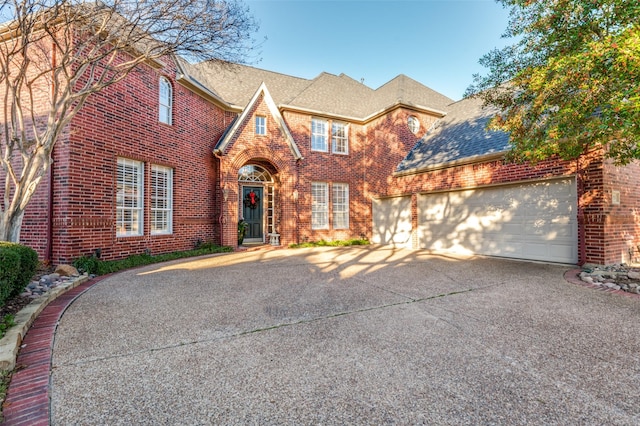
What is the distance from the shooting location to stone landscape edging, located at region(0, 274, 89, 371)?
101 inches

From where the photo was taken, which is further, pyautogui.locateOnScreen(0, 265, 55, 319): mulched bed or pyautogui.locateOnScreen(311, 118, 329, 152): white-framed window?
pyautogui.locateOnScreen(311, 118, 329, 152): white-framed window

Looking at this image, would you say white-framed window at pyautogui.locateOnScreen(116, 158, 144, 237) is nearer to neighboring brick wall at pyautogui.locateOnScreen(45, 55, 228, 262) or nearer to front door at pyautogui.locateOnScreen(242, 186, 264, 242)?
neighboring brick wall at pyautogui.locateOnScreen(45, 55, 228, 262)

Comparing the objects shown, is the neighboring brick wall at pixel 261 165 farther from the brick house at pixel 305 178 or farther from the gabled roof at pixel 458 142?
the gabled roof at pixel 458 142

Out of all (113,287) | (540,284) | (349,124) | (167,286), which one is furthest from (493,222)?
(113,287)

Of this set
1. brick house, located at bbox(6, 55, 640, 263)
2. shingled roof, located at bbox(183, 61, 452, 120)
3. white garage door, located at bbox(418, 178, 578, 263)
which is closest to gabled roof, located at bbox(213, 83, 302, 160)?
brick house, located at bbox(6, 55, 640, 263)

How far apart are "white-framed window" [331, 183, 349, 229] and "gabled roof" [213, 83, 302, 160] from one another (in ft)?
8.50

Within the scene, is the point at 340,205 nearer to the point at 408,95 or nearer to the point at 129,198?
the point at 408,95

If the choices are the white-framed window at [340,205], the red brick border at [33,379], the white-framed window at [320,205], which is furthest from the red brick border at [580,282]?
the white-framed window at [320,205]

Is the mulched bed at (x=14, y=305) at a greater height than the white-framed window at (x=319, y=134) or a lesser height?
lesser

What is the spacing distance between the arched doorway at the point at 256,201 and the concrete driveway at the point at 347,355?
7.26 metres

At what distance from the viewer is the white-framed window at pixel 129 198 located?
7.95 meters

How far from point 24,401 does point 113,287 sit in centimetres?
366

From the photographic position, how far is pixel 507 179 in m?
8.37

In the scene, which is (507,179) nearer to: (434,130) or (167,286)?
(434,130)
